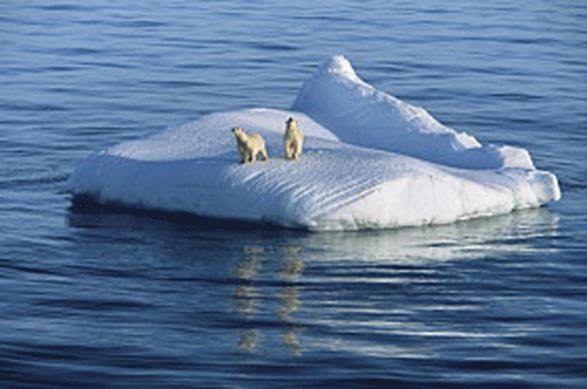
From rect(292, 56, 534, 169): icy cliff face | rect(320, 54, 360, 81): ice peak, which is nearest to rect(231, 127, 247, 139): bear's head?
rect(292, 56, 534, 169): icy cliff face

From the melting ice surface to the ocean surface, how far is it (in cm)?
29

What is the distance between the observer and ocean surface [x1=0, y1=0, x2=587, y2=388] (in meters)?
23.6

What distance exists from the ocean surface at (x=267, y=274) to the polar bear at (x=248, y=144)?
3.26ft

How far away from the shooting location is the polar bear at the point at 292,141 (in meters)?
29.6

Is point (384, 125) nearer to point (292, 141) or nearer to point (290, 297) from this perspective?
point (292, 141)

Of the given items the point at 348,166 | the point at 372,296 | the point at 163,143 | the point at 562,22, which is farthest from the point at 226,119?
the point at 562,22

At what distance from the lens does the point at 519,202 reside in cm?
3094

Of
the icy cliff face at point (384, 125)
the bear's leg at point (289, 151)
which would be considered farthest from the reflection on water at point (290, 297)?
the icy cliff face at point (384, 125)

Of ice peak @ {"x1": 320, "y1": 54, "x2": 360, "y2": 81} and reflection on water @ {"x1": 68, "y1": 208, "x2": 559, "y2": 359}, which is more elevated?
ice peak @ {"x1": 320, "y1": 54, "x2": 360, "y2": 81}

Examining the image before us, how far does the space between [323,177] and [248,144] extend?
111cm

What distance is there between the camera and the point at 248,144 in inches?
1164

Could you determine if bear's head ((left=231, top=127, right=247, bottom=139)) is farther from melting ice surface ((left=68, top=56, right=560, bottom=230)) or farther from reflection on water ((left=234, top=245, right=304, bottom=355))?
reflection on water ((left=234, top=245, right=304, bottom=355))

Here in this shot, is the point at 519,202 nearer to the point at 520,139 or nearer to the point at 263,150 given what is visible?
the point at 263,150

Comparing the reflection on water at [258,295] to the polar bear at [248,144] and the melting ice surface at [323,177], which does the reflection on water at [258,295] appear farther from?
the polar bear at [248,144]
